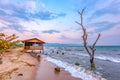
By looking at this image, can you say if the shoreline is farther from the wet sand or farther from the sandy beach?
the wet sand

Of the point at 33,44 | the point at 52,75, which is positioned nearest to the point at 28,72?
the point at 52,75

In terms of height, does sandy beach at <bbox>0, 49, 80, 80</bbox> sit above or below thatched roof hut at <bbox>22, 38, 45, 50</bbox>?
below

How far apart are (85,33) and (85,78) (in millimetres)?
8217

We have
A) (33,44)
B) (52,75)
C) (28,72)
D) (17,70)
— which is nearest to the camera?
(52,75)

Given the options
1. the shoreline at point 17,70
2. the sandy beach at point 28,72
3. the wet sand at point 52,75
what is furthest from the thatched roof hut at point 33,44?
the wet sand at point 52,75

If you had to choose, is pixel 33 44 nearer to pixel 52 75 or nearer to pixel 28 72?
pixel 28 72

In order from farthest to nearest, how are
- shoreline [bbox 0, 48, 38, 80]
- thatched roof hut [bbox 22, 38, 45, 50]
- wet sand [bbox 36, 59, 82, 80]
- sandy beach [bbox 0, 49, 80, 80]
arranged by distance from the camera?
thatched roof hut [bbox 22, 38, 45, 50] → wet sand [bbox 36, 59, 82, 80] → sandy beach [bbox 0, 49, 80, 80] → shoreline [bbox 0, 48, 38, 80]

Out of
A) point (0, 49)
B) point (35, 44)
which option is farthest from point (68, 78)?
point (35, 44)

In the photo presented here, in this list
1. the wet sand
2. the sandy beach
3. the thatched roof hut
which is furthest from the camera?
the thatched roof hut

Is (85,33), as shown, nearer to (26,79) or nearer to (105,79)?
(105,79)

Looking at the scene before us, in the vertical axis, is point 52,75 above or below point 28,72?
below

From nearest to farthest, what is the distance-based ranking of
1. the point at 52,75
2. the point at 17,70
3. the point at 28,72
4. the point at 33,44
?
the point at 52,75 → the point at 28,72 → the point at 17,70 → the point at 33,44

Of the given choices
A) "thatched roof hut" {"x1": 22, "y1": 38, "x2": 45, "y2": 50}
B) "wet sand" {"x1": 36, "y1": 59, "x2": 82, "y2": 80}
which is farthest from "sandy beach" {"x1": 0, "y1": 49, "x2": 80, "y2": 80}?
"thatched roof hut" {"x1": 22, "y1": 38, "x2": 45, "y2": 50}

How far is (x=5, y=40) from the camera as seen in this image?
19.2 metres
